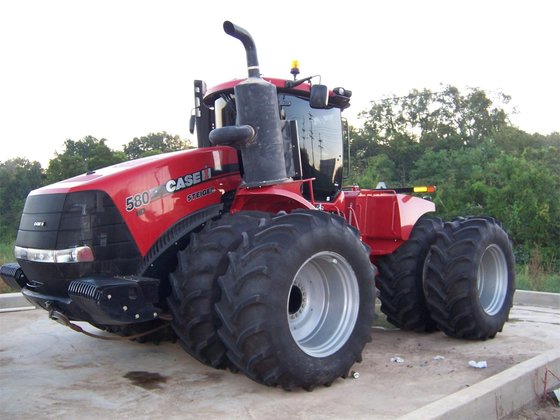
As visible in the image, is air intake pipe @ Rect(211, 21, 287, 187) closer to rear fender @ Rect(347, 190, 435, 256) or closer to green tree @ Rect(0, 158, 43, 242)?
rear fender @ Rect(347, 190, 435, 256)

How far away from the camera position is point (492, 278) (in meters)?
6.43

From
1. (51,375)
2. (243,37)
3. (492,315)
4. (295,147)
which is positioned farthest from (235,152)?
(492,315)

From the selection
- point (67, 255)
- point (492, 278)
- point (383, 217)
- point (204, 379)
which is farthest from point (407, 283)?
point (67, 255)

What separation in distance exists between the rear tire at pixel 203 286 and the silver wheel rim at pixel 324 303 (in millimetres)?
606

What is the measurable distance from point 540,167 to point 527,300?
34.2 ft

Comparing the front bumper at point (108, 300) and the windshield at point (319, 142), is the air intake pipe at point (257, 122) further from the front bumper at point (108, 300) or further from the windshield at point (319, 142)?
the front bumper at point (108, 300)

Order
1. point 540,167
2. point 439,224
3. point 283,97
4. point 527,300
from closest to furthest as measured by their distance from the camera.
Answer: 1. point 283,97
2. point 439,224
3. point 527,300
4. point 540,167

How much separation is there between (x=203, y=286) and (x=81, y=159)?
22674 mm

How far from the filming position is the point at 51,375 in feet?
15.6

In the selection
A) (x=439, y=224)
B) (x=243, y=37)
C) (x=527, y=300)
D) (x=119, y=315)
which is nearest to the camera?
(x=119, y=315)

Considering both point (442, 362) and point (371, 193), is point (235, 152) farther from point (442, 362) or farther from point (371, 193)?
point (442, 362)

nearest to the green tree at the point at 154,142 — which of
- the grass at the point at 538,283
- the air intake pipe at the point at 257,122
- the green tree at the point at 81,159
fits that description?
the green tree at the point at 81,159

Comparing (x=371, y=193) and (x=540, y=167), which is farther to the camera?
(x=540, y=167)

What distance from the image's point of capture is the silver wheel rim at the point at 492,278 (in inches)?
248
